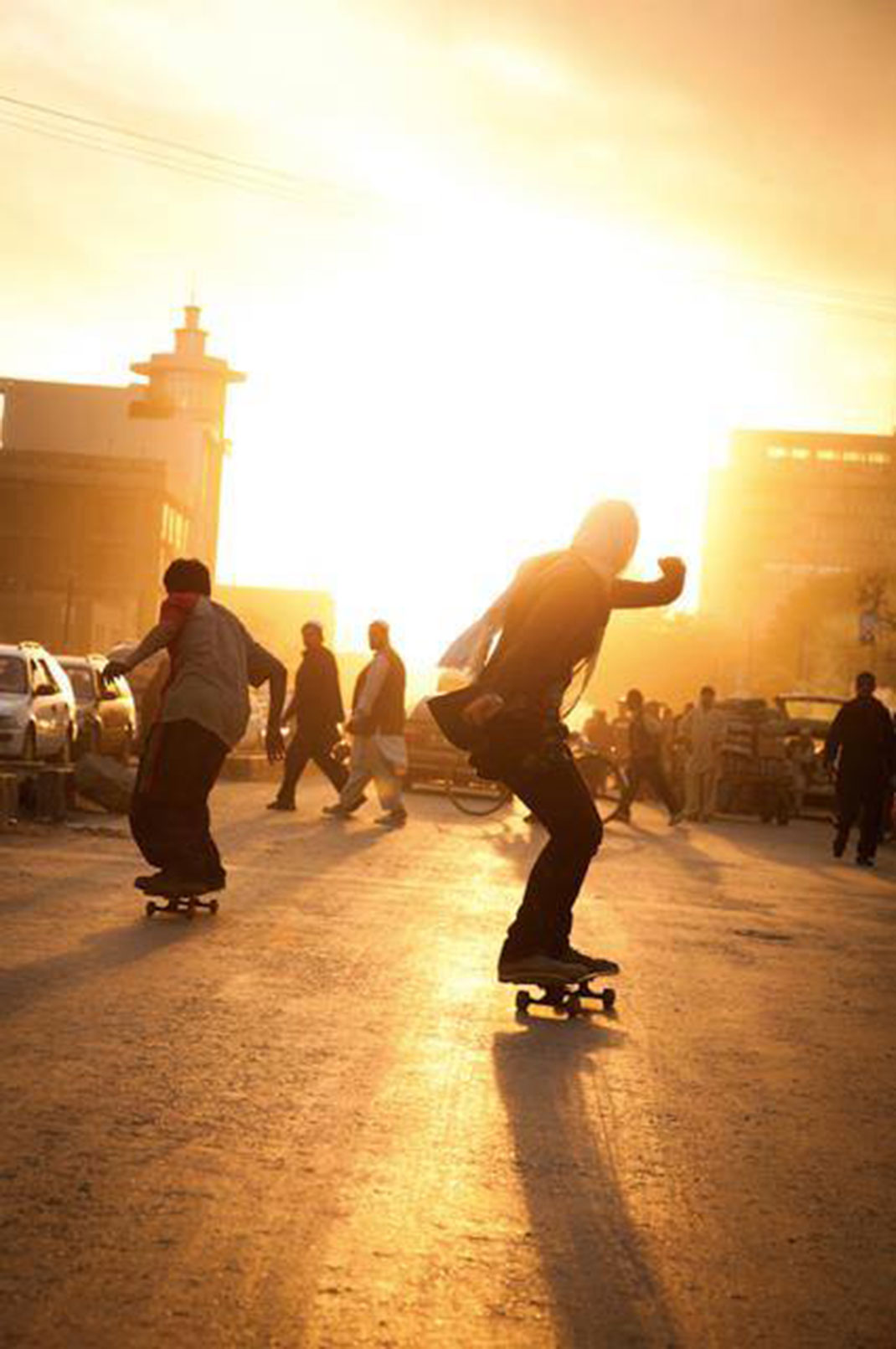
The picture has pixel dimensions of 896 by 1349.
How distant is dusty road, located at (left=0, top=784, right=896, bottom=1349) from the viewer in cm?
437

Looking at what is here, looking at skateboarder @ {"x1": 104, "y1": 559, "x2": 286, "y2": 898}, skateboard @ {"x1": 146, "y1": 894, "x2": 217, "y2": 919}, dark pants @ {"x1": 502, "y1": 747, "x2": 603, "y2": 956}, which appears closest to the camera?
dark pants @ {"x1": 502, "y1": 747, "x2": 603, "y2": 956}

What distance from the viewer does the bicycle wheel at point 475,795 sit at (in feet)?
94.6

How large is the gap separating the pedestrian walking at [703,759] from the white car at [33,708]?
8299 mm

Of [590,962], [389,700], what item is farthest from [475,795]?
[590,962]

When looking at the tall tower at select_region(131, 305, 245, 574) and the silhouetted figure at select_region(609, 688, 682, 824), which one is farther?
the tall tower at select_region(131, 305, 245, 574)

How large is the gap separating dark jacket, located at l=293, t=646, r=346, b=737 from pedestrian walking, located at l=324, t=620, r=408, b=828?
26.3 inches

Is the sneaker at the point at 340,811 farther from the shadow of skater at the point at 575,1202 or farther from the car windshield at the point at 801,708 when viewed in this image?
the car windshield at the point at 801,708

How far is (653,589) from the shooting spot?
31.3ft

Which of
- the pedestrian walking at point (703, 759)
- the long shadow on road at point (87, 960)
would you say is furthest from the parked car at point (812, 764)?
the long shadow on road at point (87, 960)

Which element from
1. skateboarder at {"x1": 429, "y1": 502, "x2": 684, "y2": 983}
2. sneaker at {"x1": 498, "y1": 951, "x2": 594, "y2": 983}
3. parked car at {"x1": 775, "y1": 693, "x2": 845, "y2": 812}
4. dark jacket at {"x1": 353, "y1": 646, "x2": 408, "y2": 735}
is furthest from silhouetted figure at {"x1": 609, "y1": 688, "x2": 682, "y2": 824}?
sneaker at {"x1": 498, "y1": 951, "x2": 594, "y2": 983}

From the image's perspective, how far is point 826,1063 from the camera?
8.14m

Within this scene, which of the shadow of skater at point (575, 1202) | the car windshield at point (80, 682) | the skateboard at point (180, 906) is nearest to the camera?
the shadow of skater at point (575, 1202)

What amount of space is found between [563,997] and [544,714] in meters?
1.09

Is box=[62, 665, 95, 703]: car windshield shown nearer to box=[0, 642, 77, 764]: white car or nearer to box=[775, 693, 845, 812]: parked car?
box=[0, 642, 77, 764]: white car
